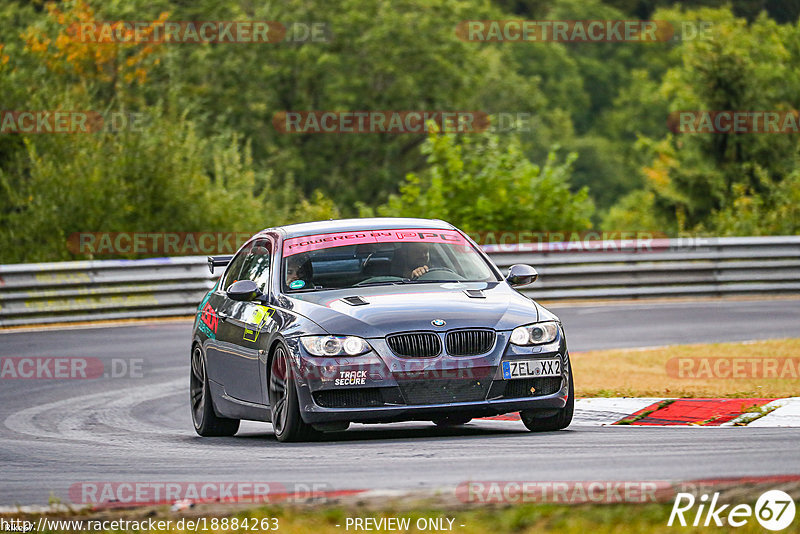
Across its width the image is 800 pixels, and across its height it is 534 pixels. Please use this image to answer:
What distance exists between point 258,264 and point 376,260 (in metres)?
1.05

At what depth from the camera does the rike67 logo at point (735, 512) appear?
559 centimetres

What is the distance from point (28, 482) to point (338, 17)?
2084 inches

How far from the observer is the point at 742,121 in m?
45.6

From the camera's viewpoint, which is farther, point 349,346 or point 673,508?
point 349,346

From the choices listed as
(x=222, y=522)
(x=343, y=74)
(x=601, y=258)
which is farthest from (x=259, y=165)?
(x=222, y=522)

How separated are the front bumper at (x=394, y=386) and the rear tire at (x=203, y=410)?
213 cm

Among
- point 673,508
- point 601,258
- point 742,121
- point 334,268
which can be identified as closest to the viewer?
point 673,508

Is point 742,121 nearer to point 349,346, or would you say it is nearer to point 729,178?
point 729,178
